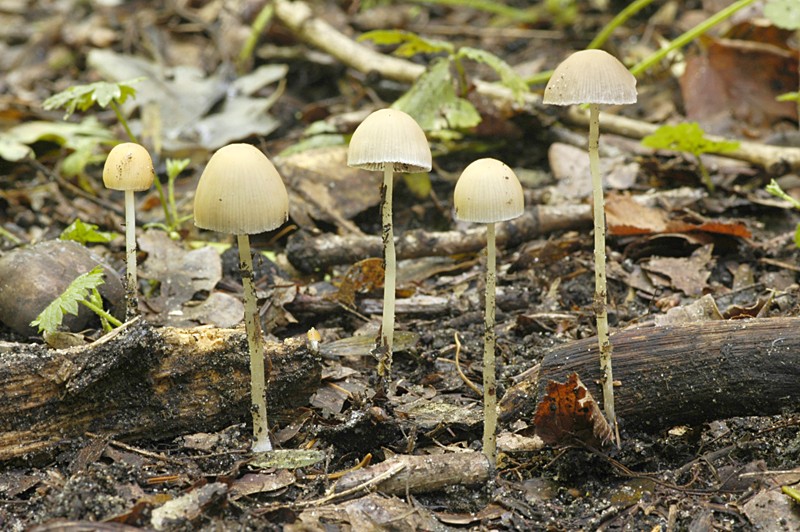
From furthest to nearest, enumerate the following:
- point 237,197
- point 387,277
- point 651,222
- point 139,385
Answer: point 651,222 → point 387,277 → point 139,385 → point 237,197

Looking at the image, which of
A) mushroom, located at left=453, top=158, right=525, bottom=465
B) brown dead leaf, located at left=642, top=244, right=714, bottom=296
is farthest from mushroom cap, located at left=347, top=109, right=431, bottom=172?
brown dead leaf, located at left=642, top=244, right=714, bottom=296

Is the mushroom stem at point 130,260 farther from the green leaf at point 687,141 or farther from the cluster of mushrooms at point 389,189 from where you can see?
the green leaf at point 687,141

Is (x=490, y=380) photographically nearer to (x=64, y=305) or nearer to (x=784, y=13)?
(x=64, y=305)

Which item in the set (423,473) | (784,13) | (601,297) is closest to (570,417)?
(601,297)

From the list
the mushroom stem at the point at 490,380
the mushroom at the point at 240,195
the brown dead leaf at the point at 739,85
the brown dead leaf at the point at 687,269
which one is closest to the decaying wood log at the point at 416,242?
the brown dead leaf at the point at 687,269

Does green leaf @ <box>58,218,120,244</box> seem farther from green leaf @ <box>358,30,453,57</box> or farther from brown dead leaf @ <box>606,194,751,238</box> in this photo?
Answer: brown dead leaf @ <box>606,194,751,238</box>

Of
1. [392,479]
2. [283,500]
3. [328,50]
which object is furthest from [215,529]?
[328,50]

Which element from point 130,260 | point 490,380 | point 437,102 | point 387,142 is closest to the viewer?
point 387,142
